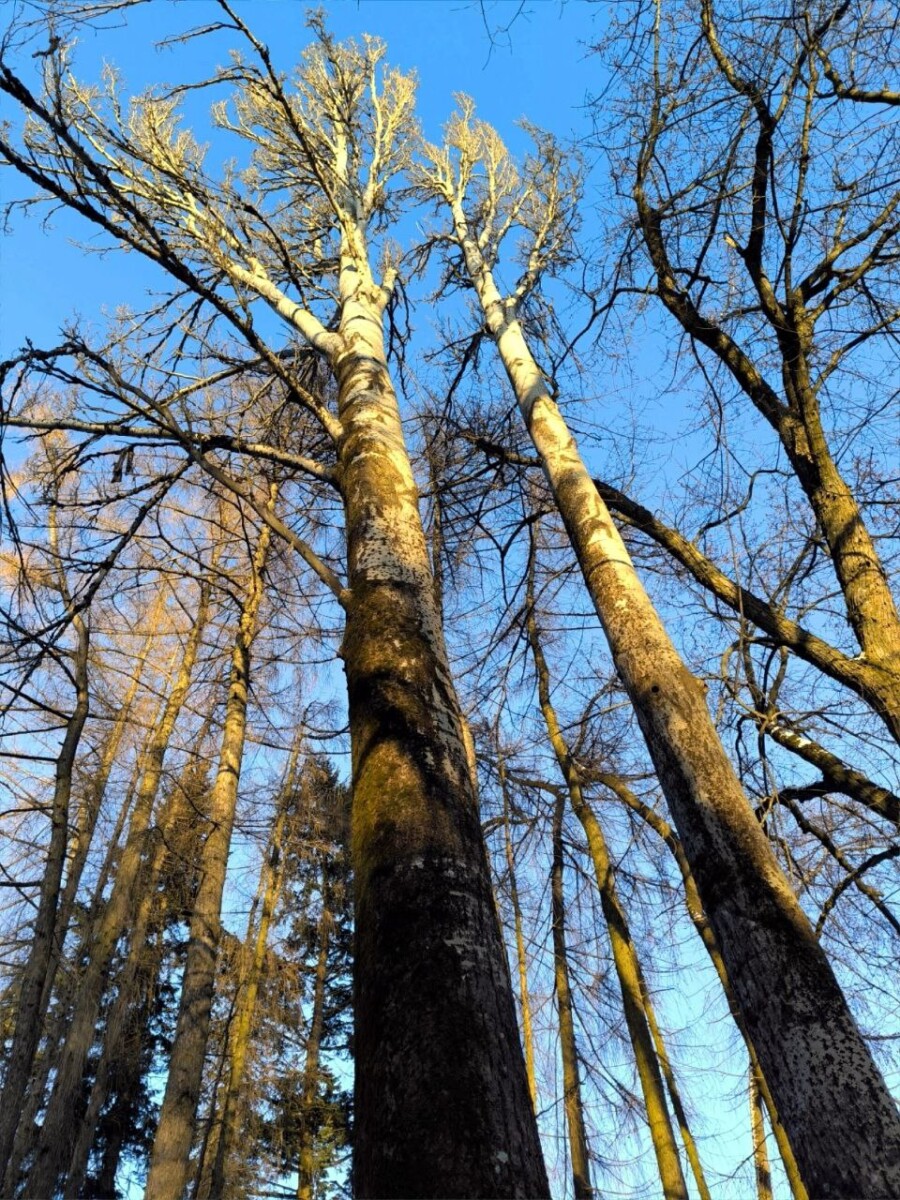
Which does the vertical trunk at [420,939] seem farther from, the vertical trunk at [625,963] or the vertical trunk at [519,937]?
the vertical trunk at [519,937]

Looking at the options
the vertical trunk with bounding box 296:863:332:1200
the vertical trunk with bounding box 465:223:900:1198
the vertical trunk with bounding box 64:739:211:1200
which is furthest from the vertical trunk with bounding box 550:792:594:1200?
the vertical trunk with bounding box 465:223:900:1198

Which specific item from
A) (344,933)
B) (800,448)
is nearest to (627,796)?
(800,448)

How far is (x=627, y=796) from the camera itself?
316 inches

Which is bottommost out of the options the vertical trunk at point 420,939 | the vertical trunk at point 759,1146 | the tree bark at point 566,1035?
the vertical trunk at point 420,939

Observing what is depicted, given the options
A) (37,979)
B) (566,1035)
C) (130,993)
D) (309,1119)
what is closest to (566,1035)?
(566,1035)

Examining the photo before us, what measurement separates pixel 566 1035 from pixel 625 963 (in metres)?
1.45

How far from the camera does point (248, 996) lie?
9.37 meters

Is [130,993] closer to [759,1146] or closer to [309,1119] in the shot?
[309,1119]

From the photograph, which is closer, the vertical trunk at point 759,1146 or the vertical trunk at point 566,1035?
the vertical trunk at point 759,1146

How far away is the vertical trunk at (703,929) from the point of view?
6.09 meters

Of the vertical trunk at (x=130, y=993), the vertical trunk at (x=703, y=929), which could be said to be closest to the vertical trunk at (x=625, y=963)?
the vertical trunk at (x=703, y=929)

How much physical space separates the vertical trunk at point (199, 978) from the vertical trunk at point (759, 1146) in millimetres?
4315

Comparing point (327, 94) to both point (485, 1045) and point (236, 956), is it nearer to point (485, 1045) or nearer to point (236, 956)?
point (485, 1045)

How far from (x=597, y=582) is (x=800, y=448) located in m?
1.93
